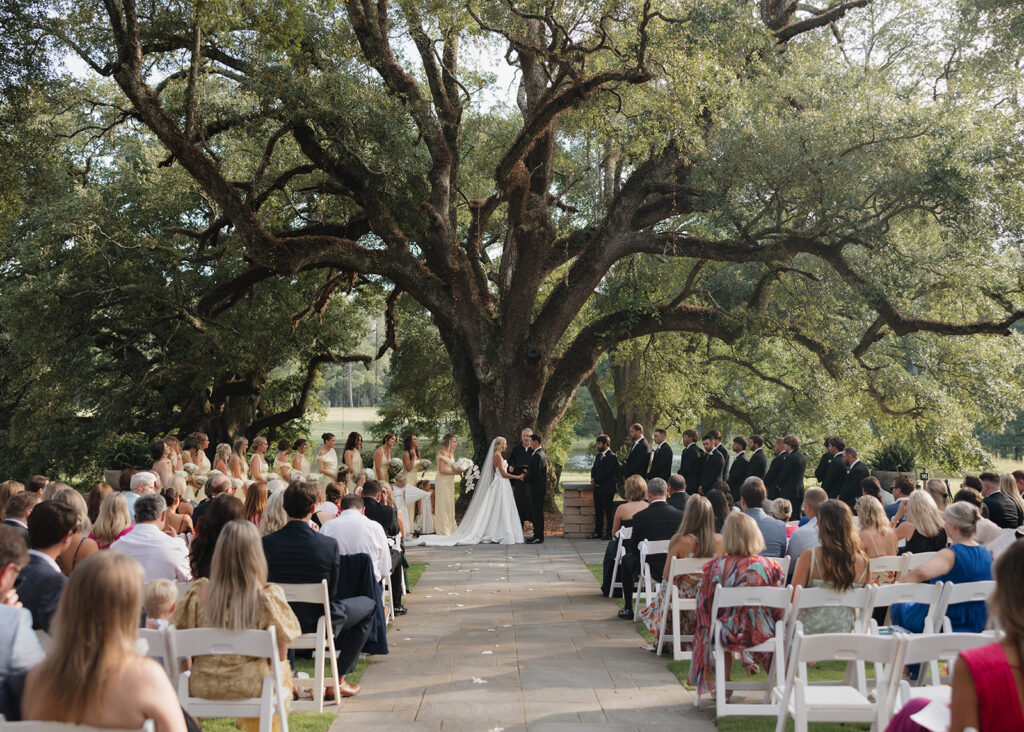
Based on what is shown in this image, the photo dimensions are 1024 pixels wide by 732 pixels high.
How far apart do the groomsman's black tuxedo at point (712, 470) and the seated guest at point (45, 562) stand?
1101cm

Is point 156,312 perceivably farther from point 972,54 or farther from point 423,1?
point 972,54

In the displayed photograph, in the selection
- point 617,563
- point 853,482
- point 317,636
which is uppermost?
point 853,482

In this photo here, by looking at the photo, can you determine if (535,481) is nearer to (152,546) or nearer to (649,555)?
(649,555)

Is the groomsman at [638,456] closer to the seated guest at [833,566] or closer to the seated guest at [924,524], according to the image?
the seated guest at [924,524]

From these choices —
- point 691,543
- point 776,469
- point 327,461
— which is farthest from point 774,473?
point 327,461

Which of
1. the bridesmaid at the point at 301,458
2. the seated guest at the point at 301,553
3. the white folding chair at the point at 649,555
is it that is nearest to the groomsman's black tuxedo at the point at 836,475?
the white folding chair at the point at 649,555

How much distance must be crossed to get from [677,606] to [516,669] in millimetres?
1442

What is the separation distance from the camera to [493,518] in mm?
16297

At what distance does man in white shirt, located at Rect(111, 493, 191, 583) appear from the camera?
20.8ft

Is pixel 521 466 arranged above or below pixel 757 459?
below

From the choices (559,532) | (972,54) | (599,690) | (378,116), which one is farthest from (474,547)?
(972,54)

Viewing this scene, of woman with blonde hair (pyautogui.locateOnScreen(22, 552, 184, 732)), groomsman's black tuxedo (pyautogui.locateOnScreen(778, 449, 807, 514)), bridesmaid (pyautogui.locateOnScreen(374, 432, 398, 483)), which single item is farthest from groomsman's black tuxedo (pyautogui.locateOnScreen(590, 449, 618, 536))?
woman with blonde hair (pyautogui.locateOnScreen(22, 552, 184, 732))

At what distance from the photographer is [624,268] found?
2056 cm

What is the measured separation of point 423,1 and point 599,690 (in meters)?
11.6
